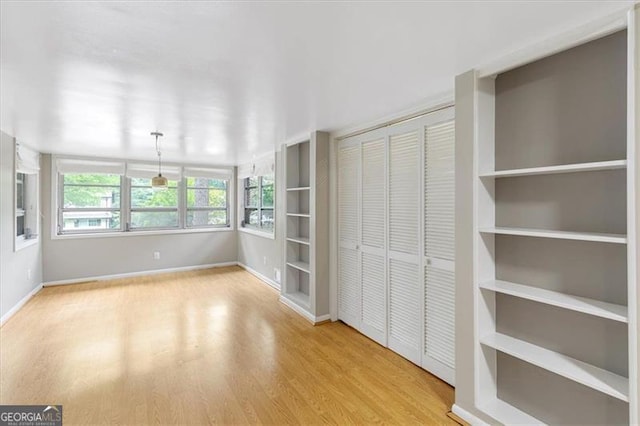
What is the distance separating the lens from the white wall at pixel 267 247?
15.5 ft

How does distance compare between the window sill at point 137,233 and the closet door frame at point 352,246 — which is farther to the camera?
the window sill at point 137,233

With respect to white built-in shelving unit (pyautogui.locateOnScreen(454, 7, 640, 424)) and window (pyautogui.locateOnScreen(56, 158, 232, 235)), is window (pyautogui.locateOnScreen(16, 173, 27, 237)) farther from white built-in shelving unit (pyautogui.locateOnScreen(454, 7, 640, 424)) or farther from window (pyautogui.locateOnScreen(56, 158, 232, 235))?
white built-in shelving unit (pyautogui.locateOnScreen(454, 7, 640, 424))

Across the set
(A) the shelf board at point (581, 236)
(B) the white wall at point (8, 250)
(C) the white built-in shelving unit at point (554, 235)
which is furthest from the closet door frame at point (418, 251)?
(B) the white wall at point (8, 250)

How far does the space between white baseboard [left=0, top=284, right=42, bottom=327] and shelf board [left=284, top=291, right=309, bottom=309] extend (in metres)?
3.27

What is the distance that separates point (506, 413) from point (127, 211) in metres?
6.21

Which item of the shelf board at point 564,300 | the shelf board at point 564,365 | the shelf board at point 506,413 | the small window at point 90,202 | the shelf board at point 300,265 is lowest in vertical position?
the shelf board at point 506,413

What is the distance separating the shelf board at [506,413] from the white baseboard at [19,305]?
4907 millimetres

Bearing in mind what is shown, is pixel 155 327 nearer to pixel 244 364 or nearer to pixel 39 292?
pixel 244 364

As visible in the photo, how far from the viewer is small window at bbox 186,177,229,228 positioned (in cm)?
635

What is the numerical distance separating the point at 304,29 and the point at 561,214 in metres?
1.69

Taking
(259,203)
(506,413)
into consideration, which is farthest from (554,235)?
(259,203)

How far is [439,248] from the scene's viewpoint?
2463 mm

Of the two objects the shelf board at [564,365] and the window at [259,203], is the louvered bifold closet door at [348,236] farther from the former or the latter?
the window at [259,203]

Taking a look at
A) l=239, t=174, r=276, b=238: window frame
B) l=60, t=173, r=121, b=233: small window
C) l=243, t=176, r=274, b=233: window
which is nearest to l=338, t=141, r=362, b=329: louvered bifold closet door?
l=239, t=174, r=276, b=238: window frame
